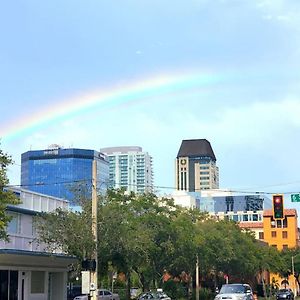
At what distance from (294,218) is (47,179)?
3728 inches

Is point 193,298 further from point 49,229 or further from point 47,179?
point 49,229

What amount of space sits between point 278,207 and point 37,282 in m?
19.3

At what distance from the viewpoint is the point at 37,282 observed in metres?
45.9

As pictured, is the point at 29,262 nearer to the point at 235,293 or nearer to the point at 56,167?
the point at 235,293

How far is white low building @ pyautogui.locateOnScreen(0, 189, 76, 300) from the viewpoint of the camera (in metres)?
41.4

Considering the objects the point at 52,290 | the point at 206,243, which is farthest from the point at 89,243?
the point at 206,243

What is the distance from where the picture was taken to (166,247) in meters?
51.4

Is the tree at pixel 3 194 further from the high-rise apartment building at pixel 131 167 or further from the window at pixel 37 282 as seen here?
the high-rise apartment building at pixel 131 167

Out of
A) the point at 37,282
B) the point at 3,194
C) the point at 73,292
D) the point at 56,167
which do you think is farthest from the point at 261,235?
the point at 3,194

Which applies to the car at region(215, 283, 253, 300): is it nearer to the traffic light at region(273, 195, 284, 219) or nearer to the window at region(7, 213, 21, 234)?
the traffic light at region(273, 195, 284, 219)

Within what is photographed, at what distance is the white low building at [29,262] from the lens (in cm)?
4141

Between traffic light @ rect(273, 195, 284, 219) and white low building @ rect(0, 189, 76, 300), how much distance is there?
14689mm

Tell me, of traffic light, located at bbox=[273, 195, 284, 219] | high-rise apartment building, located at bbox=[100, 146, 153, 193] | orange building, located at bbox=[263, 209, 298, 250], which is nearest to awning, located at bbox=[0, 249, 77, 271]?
traffic light, located at bbox=[273, 195, 284, 219]

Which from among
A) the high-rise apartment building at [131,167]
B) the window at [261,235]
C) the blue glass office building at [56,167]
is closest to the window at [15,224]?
the blue glass office building at [56,167]
